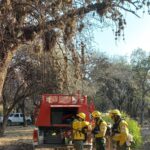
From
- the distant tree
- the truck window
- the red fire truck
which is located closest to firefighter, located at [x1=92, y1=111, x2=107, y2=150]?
the red fire truck

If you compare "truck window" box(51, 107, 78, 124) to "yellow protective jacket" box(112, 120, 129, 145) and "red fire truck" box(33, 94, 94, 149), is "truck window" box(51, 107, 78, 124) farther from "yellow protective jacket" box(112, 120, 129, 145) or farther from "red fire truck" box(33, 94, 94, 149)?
"yellow protective jacket" box(112, 120, 129, 145)

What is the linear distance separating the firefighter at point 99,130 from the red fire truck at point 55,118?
2184mm

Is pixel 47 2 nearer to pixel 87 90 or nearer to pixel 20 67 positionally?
pixel 20 67

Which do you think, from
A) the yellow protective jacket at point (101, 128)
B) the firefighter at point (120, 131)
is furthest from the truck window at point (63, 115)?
the firefighter at point (120, 131)

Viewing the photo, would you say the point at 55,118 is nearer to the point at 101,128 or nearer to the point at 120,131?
the point at 101,128

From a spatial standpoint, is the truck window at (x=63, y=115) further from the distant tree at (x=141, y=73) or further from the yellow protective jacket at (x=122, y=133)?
the distant tree at (x=141, y=73)

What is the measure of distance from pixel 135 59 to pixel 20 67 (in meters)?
59.2

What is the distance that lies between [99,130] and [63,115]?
361 cm

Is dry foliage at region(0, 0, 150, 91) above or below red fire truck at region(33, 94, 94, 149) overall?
above

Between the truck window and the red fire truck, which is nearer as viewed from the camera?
the red fire truck

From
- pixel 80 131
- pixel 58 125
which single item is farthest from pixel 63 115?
pixel 80 131

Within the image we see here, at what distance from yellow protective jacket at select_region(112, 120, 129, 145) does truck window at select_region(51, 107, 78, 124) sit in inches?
209

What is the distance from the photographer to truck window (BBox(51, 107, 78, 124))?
21906 mm

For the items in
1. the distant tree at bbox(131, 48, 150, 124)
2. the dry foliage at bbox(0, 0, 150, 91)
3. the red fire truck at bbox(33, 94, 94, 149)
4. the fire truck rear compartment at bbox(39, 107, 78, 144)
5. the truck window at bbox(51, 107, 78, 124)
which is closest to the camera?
the dry foliage at bbox(0, 0, 150, 91)
